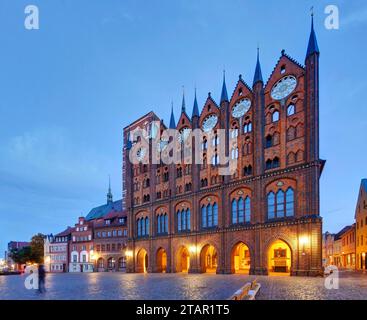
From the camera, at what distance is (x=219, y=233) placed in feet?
131

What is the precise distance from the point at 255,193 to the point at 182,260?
17.4m

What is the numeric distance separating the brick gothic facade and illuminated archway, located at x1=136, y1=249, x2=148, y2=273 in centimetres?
252

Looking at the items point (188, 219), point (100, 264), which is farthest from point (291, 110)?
point (100, 264)

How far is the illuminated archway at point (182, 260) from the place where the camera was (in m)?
46.0

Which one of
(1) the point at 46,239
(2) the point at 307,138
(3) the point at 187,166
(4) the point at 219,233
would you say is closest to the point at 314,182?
(2) the point at 307,138

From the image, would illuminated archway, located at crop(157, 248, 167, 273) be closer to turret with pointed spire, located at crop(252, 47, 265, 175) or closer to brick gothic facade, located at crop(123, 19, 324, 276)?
brick gothic facade, located at crop(123, 19, 324, 276)

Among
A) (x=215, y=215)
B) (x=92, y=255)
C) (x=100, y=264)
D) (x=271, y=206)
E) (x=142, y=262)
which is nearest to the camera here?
(x=271, y=206)

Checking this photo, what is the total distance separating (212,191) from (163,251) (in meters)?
15.1

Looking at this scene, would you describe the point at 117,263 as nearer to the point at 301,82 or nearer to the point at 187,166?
the point at 187,166

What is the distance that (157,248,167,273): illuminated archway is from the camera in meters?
49.9

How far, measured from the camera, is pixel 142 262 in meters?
53.6

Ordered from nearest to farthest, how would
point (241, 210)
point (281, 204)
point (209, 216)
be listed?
point (281, 204), point (241, 210), point (209, 216)

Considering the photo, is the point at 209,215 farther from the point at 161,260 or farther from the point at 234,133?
the point at 161,260

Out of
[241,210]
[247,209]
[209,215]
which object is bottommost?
[209,215]
